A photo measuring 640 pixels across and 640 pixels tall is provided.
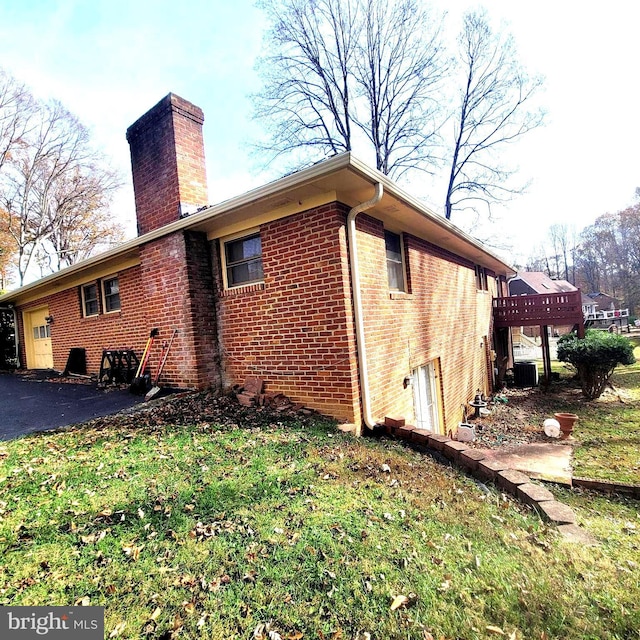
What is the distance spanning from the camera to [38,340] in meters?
11.7

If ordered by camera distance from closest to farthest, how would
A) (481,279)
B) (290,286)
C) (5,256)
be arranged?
1. (290,286)
2. (481,279)
3. (5,256)

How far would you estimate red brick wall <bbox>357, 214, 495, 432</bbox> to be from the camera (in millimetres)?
5281

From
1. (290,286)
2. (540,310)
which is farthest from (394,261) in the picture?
(540,310)

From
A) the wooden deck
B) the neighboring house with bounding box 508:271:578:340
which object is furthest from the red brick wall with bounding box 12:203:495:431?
the neighboring house with bounding box 508:271:578:340

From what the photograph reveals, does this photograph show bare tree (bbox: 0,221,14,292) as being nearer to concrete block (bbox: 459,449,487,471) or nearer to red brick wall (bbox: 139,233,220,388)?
red brick wall (bbox: 139,233,220,388)

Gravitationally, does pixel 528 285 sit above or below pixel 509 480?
above

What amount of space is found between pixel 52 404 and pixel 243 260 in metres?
4.21

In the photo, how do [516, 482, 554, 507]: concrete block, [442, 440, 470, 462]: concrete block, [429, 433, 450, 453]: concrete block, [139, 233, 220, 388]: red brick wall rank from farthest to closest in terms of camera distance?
[139, 233, 220, 388]: red brick wall
[429, 433, 450, 453]: concrete block
[442, 440, 470, 462]: concrete block
[516, 482, 554, 507]: concrete block

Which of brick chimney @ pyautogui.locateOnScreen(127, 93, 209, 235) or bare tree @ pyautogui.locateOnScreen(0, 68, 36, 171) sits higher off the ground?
bare tree @ pyautogui.locateOnScreen(0, 68, 36, 171)

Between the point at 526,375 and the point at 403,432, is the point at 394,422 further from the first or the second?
the point at 526,375

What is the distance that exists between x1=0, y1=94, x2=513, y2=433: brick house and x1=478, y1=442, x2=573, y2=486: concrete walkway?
1.39 meters

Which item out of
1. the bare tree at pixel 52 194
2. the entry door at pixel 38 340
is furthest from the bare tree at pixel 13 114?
the entry door at pixel 38 340

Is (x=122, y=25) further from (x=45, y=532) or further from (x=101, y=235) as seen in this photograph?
(x=101, y=235)

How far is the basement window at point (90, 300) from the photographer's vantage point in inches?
350
